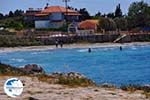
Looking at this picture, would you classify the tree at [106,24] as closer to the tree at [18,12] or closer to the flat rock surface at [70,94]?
the tree at [18,12]

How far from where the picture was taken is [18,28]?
14550 cm

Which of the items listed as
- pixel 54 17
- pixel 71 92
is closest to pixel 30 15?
pixel 54 17

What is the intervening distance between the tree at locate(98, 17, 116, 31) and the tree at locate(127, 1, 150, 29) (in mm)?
7298

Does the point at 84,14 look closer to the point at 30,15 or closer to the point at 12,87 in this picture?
the point at 30,15

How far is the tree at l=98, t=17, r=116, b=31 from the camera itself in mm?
136625

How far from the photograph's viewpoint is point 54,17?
15250 cm

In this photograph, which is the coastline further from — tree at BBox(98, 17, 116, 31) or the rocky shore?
the rocky shore

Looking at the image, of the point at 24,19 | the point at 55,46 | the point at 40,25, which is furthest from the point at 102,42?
the point at 24,19

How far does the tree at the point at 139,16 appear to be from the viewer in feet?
479

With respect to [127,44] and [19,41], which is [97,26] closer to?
[127,44]

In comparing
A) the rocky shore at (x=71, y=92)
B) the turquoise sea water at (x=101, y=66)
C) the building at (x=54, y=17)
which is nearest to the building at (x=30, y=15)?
the building at (x=54, y=17)

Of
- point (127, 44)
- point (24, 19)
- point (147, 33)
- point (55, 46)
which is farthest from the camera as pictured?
point (24, 19)

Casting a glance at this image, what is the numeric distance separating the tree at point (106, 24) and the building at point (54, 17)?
11133 millimetres

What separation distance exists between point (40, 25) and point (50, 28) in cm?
330
